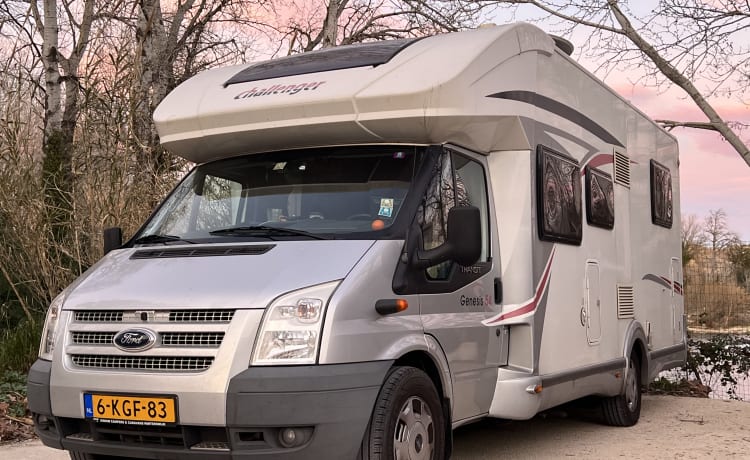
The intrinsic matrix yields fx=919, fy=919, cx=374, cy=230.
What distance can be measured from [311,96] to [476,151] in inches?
50.7

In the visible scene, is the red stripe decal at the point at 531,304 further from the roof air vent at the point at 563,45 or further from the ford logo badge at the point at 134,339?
the ford logo badge at the point at 134,339

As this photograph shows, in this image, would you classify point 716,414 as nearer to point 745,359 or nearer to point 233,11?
point 745,359

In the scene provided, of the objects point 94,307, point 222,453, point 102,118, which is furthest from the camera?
point 102,118

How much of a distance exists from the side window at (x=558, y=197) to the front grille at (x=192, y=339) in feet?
9.50

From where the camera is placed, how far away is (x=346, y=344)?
4.78 m

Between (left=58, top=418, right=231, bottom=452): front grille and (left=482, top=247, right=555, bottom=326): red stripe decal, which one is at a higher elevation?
(left=482, top=247, right=555, bottom=326): red stripe decal

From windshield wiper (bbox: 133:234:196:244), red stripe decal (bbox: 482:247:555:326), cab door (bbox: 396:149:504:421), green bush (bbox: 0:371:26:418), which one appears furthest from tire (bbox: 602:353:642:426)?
green bush (bbox: 0:371:26:418)

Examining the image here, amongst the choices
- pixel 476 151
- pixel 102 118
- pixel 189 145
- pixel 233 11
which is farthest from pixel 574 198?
pixel 233 11

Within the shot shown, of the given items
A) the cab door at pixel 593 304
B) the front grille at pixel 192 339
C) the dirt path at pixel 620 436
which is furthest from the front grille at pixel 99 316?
the cab door at pixel 593 304

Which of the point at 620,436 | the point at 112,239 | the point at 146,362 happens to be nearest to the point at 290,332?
the point at 146,362

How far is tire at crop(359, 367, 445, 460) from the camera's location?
484cm

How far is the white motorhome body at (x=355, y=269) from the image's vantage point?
471 centimetres

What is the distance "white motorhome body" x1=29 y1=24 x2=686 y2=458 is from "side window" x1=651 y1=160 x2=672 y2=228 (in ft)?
6.22

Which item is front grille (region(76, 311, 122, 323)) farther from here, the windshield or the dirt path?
the dirt path
